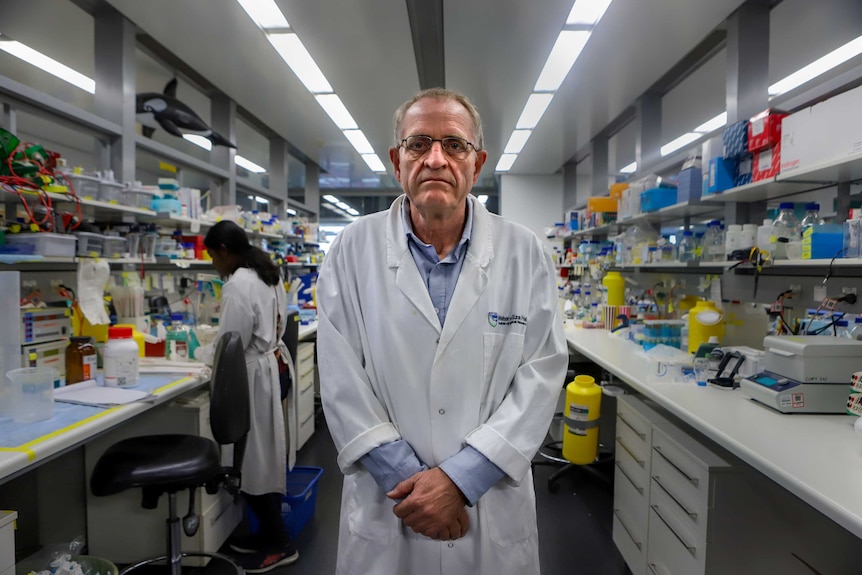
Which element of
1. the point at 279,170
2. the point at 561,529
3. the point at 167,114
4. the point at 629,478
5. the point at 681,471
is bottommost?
the point at 561,529

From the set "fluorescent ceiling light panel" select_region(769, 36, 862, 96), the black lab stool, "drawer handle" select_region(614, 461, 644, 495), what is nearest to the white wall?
"fluorescent ceiling light panel" select_region(769, 36, 862, 96)

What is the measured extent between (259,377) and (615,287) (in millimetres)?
3065

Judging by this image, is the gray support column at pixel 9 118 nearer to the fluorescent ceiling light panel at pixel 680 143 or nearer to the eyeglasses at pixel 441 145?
the eyeglasses at pixel 441 145

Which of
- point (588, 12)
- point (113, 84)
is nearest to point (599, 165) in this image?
point (588, 12)

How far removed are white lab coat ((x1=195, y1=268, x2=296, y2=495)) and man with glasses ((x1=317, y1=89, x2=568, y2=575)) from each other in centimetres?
119

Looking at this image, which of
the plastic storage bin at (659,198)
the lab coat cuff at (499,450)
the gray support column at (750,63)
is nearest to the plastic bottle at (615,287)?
the plastic storage bin at (659,198)

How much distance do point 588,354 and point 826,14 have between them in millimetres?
2451

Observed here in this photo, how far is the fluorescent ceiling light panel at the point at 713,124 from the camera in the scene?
4566 mm

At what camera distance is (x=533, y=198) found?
723cm

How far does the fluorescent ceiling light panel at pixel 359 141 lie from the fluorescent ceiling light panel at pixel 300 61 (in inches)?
44.9

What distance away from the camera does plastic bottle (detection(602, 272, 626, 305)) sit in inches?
160

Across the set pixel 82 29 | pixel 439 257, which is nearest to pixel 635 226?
pixel 439 257

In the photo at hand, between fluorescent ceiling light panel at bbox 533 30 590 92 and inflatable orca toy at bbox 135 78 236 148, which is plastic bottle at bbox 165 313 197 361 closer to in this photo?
inflatable orca toy at bbox 135 78 236 148

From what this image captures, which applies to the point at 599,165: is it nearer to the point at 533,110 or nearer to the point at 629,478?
the point at 533,110
